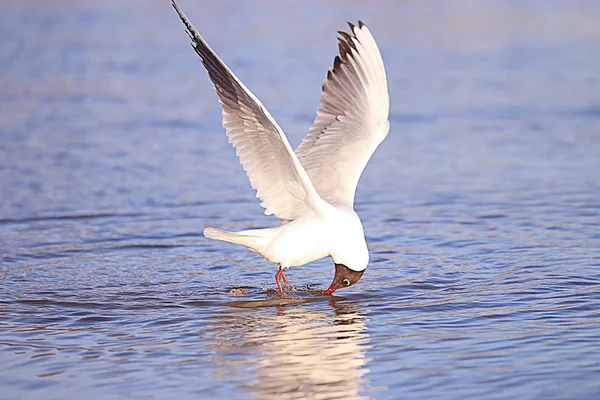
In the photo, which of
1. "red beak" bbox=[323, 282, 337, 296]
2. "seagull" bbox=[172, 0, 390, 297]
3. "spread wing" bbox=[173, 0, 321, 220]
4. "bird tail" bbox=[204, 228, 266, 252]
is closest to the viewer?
"spread wing" bbox=[173, 0, 321, 220]

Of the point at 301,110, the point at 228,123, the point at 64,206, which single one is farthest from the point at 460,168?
the point at 228,123

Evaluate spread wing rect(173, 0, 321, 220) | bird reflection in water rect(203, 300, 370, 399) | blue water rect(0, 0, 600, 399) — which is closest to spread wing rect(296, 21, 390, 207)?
spread wing rect(173, 0, 321, 220)

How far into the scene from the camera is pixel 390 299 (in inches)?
290

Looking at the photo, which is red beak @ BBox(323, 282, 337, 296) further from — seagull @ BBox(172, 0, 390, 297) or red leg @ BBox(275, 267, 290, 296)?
red leg @ BBox(275, 267, 290, 296)

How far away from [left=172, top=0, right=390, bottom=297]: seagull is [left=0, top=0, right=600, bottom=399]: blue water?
396 mm

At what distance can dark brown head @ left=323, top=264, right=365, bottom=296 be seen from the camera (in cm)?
739

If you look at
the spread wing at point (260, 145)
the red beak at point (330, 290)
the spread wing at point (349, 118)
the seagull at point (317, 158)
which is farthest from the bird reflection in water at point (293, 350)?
the spread wing at point (349, 118)

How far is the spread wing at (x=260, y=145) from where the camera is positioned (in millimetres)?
6668

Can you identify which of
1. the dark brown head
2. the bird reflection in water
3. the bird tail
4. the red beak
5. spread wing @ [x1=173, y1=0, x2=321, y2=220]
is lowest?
the bird reflection in water

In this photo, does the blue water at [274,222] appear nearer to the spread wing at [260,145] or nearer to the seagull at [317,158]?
the seagull at [317,158]

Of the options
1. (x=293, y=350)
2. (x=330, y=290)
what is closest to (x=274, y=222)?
(x=330, y=290)

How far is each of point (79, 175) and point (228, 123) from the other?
460 centimetres

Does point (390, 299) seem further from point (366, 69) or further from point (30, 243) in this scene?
point (30, 243)

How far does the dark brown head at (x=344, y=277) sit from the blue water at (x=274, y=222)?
0.11 metres
